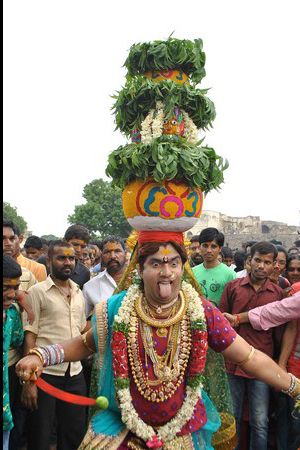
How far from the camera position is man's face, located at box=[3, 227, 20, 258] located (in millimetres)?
6523

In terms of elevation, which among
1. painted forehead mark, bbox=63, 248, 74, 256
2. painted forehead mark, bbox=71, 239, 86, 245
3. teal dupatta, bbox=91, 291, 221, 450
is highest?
painted forehead mark, bbox=71, 239, 86, 245

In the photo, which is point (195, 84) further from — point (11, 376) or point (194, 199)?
point (11, 376)

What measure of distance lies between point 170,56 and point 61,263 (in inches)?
91.3

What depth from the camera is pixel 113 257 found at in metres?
6.83

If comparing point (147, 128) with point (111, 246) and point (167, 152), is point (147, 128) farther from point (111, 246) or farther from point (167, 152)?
point (111, 246)

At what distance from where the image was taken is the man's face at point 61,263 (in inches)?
230

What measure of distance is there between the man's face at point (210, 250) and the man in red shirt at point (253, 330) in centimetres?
59

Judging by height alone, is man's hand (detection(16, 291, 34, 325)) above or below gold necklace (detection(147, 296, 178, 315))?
below

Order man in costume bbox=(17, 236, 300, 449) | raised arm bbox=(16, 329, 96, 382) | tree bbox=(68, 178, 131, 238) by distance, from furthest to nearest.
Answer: tree bbox=(68, 178, 131, 238), man in costume bbox=(17, 236, 300, 449), raised arm bbox=(16, 329, 96, 382)

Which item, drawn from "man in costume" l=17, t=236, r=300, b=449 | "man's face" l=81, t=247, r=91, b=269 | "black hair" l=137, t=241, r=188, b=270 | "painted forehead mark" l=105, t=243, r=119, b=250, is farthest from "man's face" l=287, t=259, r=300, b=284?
"black hair" l=137, t=241, r=188, b=270

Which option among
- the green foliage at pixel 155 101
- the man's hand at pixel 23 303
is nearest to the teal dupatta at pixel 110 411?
the man's hand at pixel 23 303

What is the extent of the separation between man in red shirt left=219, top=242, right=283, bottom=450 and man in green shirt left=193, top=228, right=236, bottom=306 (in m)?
0.38

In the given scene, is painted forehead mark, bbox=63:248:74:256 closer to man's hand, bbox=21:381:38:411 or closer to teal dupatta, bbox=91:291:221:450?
man's hand, bbox=21:381:38:411

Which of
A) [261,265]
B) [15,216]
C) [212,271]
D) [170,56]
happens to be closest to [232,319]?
[261,265]
